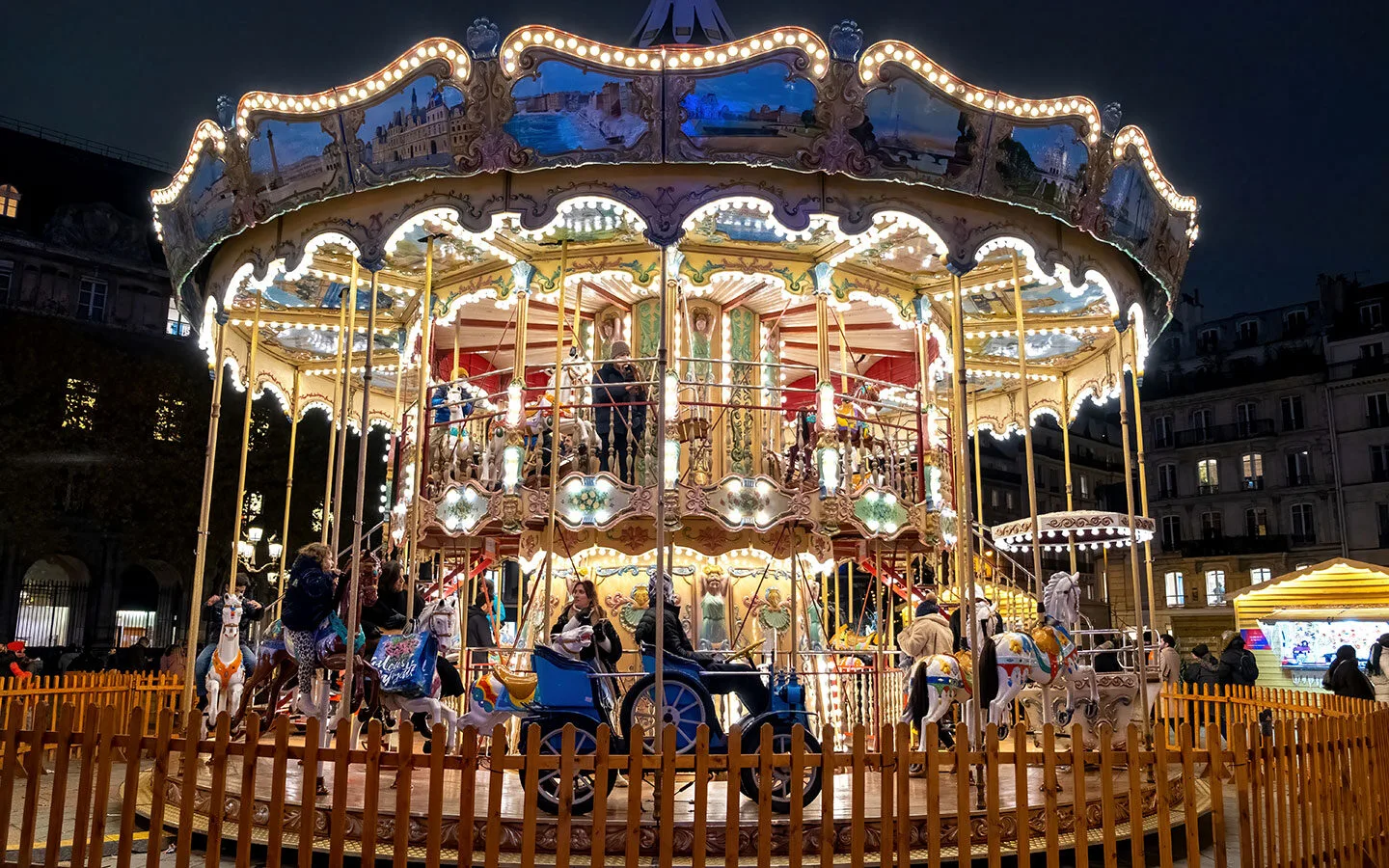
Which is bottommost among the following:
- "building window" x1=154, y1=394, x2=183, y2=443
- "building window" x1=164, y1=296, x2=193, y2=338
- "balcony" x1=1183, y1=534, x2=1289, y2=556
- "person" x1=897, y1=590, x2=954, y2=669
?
"person" x1=897, y1=590, x2=954, y2=669

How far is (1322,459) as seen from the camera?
4166 centimetres

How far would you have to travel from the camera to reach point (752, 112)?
28.9 ft

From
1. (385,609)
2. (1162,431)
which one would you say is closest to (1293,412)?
(1162,431)

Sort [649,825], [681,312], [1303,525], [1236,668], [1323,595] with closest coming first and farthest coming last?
[649,825]
[681,312]
[1236,668]
[1323,595]
[1303,525]

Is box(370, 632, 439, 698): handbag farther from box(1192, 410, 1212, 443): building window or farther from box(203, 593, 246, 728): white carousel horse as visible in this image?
box(1192, 410, 1212, 443): building window

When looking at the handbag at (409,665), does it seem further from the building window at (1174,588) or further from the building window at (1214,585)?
the building window at (1174,588)

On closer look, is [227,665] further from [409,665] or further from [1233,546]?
[1233,546]

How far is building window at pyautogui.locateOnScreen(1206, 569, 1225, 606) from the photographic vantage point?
43.5 m

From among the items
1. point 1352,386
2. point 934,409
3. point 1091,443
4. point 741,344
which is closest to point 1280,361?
point 1352,386

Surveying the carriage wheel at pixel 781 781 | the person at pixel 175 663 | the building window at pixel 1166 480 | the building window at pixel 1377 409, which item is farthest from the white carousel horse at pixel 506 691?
the building window at pixel 1166 480

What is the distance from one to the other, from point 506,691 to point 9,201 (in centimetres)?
3374

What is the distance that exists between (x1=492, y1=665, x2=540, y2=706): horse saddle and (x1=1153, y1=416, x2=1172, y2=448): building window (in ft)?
143

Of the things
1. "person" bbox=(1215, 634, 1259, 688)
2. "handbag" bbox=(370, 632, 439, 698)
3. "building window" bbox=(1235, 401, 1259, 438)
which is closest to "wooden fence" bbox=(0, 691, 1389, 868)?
"handbag" bbox=(370, 632, 439, 698)

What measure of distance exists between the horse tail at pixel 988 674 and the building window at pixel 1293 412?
39.3 meters
